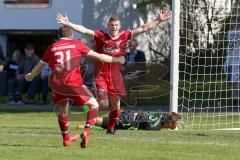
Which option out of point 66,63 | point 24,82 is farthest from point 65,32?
point 24,82

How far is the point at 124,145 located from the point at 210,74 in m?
6.18

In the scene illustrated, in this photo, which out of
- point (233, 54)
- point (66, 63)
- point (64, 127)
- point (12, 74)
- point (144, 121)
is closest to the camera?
point (66, 63)

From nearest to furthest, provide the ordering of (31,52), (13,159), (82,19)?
(13,159)
(31,52)
(82,19)

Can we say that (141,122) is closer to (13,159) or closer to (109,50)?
(109,50)

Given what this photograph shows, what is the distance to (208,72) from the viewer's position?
16.5m

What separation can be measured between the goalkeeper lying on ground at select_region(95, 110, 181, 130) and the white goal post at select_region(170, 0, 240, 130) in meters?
0.51

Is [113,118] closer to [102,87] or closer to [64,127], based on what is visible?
[102,87]

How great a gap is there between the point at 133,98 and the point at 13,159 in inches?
432

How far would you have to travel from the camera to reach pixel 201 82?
16609mm

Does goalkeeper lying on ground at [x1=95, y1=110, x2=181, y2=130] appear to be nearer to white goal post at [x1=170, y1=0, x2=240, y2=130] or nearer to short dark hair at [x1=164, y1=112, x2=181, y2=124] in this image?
short dark hair at [x1=164, y1=112, x2=181, y2=124]

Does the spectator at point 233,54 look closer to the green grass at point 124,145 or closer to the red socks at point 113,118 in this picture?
the green grass at point 124,145

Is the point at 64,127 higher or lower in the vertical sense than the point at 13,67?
lower

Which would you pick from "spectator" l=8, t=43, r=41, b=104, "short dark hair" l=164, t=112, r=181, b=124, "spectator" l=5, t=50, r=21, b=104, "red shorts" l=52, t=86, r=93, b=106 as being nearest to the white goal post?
"short dark hair" l=164, t=112, r=181, b=124

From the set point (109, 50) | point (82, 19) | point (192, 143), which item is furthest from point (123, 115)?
point (82, 19)
